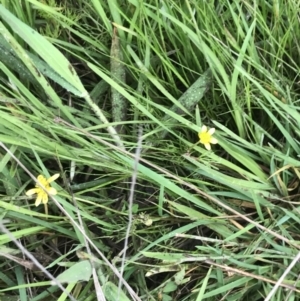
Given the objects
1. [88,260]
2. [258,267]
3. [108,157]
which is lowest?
[258,267]

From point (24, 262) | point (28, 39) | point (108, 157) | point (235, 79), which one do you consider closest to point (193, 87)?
point (235, 79)

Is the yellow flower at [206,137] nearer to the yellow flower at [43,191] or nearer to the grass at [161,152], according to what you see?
the grass at [161,152]

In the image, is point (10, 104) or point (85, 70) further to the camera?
point (85, 70)

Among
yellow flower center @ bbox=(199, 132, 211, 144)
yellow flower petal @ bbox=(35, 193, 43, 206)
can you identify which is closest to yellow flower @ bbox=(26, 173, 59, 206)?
yellow flower petal @ bbox=(35, 193, 43, 206)

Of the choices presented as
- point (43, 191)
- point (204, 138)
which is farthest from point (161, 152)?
point (43, 191)

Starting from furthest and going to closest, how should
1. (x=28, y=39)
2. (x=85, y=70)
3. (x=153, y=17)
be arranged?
(x=85, y=70) → (x=153, y=17) → (x=28, y=39)

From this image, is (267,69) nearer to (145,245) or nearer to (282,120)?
(282,120)

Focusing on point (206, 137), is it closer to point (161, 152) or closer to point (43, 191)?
point (161, 152)

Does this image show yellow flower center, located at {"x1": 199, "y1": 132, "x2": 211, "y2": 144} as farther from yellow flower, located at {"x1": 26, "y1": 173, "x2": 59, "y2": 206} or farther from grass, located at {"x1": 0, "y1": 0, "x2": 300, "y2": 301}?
yellow flower, located at {"x1": 26, "y1": 173, "x2": 59, "y2": 206}
